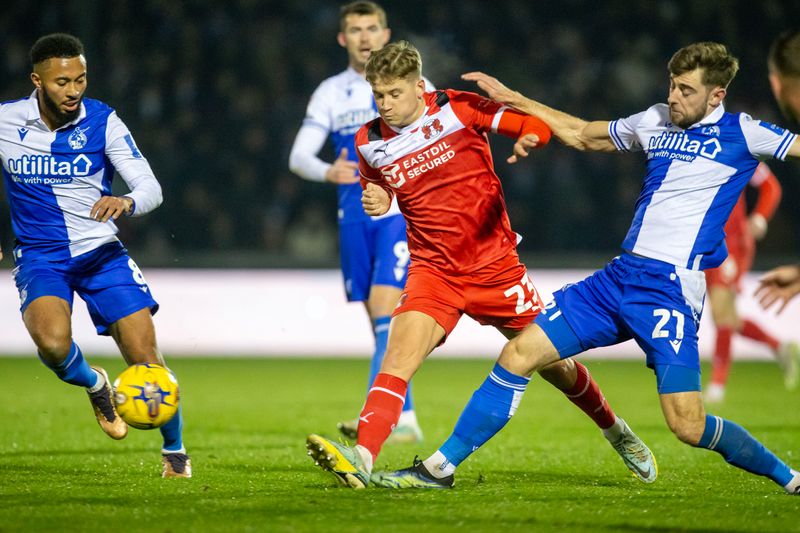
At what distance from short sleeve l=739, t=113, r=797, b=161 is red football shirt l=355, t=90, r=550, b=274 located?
3.94 feet

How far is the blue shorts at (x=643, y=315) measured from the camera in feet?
17.5

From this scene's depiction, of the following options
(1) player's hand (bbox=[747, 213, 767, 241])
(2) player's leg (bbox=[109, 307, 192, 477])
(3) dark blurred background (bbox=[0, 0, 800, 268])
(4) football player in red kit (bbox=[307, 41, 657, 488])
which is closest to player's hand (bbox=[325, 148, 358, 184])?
(4) football player in red kit (bbox=[307, 41, 657, 488])

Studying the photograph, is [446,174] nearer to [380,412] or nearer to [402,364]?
[402,364]

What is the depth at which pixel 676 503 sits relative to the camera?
203 inches

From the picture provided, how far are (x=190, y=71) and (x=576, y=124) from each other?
1157cm

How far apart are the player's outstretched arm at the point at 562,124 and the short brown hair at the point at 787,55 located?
1.06 metres

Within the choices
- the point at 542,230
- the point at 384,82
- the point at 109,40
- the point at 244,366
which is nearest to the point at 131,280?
the point at 384,82

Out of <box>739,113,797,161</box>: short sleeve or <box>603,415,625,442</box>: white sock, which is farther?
<box>603,415,625,442</box>: white sock

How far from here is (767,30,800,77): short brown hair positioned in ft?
15.3

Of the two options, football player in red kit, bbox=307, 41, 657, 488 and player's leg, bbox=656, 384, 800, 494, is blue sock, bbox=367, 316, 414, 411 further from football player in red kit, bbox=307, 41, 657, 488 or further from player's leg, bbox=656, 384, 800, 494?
player's leg, bbox=656, 384, 800, 494

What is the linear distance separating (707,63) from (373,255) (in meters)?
3.35

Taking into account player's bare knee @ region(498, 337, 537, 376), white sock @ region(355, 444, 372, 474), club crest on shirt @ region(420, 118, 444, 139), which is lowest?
white sock @ region(355, 444, 372, 474)

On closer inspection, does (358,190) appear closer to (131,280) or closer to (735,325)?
(131,280)

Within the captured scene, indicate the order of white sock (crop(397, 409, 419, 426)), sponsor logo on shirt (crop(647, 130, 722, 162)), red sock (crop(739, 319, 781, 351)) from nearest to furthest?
1. sponsor logo on shirt (crop(647, 130, 722, 162))
2. white sock (crop(397, 409, 419, 426))
3. red sock (crop(739, 319, 781, 351))
